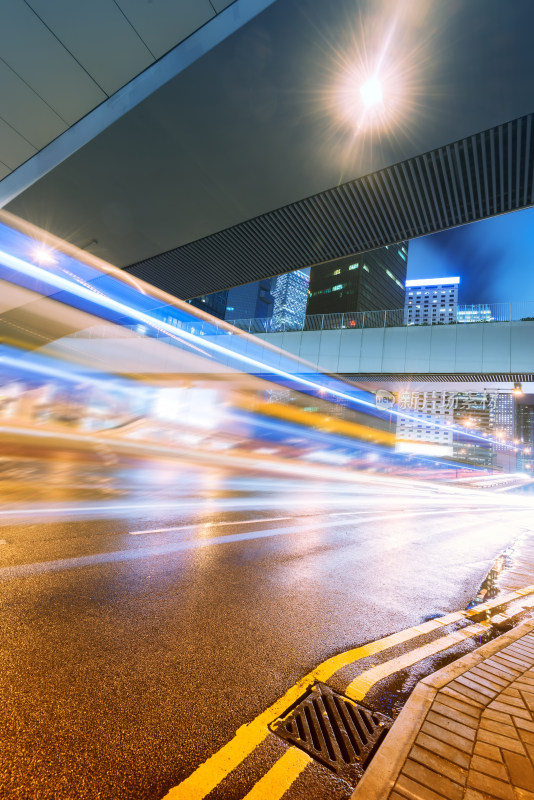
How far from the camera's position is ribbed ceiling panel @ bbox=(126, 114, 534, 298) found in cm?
826

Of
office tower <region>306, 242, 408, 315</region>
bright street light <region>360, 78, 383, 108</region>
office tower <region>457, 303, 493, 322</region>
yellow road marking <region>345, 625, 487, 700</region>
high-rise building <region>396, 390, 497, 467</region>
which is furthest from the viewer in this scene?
office tower <region>306, 242, 408, 315</region>

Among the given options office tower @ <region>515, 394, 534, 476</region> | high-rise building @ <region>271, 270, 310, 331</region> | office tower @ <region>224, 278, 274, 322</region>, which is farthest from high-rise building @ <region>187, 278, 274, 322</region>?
office tower @ <region>515, 394, 534, 476</region>

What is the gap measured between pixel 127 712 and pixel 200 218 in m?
11.2

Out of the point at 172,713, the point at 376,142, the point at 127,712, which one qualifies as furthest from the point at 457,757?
the point at 376,142

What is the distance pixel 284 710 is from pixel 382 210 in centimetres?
1162

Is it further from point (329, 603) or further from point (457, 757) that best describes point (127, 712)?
point (329, 603)

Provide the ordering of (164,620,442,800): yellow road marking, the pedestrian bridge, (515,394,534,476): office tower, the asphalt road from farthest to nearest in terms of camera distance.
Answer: (515,394,534,476): office tower, the pedestrian bridge, the asphalt road, (164,620,442,800): yellow road marking

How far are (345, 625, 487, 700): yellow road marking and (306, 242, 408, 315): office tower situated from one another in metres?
113

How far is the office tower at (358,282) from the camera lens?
11444cm

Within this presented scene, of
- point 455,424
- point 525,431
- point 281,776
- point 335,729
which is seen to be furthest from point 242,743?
point 525,431

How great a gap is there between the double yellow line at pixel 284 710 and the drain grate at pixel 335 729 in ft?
0.26

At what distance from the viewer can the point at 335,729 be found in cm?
238

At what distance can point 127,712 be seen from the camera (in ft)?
7.74

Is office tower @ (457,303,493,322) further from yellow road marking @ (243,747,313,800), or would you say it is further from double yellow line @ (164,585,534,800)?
yellow road marking @ (243,747,313,800)
